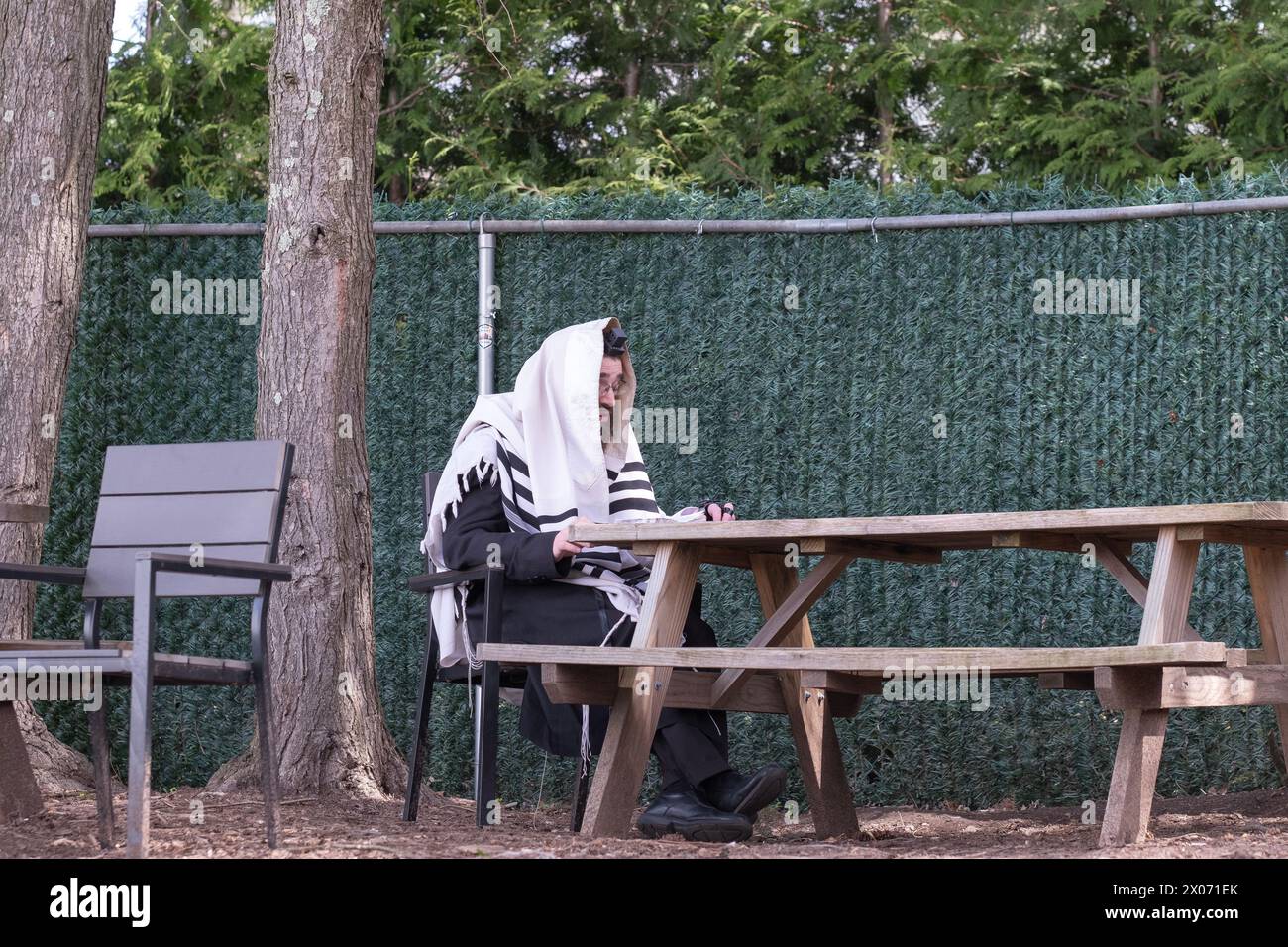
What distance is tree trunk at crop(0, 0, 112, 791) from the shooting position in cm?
513

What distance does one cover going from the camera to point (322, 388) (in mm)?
4852

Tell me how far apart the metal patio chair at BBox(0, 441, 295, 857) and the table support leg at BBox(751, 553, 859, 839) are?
137cm

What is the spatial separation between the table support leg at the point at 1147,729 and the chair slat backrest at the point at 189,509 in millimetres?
1988

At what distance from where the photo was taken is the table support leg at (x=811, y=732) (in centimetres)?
414

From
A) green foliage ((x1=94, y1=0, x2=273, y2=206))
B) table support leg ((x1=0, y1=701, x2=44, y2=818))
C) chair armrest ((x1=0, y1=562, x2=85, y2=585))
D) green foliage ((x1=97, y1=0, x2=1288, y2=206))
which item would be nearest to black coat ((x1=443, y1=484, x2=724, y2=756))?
chair armrest ((x1=0, y1=562, x2=85, y2=585))

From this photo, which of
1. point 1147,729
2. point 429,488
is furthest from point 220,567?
point 1147,729

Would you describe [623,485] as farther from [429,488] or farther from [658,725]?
[658,725]

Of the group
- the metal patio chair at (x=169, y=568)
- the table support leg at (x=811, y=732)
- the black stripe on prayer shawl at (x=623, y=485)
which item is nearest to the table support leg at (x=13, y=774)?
the metal patio chair at (x=169, y=568)

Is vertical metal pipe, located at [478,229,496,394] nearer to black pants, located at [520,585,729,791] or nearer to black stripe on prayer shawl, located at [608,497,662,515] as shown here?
black stripe on prayer shawl, located at [608,497,662,515]

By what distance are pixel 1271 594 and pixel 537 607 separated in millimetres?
1920

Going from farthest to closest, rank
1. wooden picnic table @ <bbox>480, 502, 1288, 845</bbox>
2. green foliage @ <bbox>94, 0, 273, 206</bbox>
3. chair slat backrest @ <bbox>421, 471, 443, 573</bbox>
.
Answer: green foliage @ <bbox>94, 0, 273, 206</bbox>
chair slat backrest @ <bbox>421, 471, 443, 573</bbox>
wooden picnic table @ <bbox>480, 502, 1288, 845</bbox>

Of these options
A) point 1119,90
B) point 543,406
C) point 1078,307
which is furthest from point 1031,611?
point 1119,90

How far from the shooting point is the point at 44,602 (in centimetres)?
594

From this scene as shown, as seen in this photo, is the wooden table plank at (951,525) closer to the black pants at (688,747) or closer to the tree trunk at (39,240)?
the black pants at (688,747)
